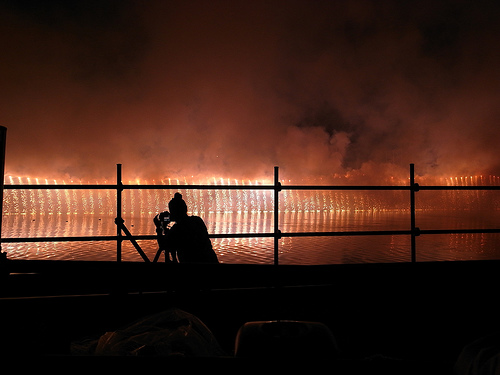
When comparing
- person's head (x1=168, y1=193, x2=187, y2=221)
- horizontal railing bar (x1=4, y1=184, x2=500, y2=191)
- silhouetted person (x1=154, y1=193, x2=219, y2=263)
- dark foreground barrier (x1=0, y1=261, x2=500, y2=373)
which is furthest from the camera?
horizontal railing bar (x1=4, y1=184, x2=500, y2=191)

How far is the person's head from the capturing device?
3.36 metres

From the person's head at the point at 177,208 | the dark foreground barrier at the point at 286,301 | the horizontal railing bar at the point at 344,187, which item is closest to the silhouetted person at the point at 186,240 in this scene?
the person's head at the point at 177,208

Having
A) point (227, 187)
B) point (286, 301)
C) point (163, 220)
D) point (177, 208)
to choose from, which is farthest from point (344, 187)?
point (286, 301)

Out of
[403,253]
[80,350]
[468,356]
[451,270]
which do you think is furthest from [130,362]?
[403,253]

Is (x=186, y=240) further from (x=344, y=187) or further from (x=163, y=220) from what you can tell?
(x=344, y=187)

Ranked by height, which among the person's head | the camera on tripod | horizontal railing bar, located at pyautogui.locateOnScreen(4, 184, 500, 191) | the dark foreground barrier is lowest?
the dark foreground barrier

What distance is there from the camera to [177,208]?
3.36 metres

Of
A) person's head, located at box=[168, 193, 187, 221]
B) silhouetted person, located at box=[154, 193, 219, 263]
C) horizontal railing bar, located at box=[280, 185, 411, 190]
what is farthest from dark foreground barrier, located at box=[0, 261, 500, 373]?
horizontal railing bar, located at box=[280, 185, 411, 190]

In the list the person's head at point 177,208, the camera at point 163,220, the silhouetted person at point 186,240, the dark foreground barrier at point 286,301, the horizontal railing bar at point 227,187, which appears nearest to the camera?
the dark foreground barrier at point 286,301

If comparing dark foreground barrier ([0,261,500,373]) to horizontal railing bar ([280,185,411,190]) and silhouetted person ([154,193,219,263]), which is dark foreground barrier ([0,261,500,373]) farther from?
horizontal railing bar ([280,185,411,190])

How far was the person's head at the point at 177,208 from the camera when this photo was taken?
336cm

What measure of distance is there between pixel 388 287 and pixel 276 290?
1.90 ft

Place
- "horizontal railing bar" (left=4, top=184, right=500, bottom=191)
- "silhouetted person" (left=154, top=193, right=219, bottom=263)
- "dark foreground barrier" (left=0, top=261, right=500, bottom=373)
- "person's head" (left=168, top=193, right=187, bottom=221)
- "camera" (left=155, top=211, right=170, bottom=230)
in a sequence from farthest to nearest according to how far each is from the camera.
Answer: "horizontal railing bar" (left=4, top=184, right=500, bottom=191)
"camera" (left=155, top=211, right=170, bottom=230)
"person's head" (left=168, top=193, right=187, bottom=221)
"silhouetted person" (left=154, top=193, right=219, bottom=263)
"dark foreground barrier" (left=0, top=261, right=500, bottom=373)

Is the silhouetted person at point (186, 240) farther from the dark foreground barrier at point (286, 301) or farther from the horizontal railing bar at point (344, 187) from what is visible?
the horizontal railing bar at point (344, 187)
